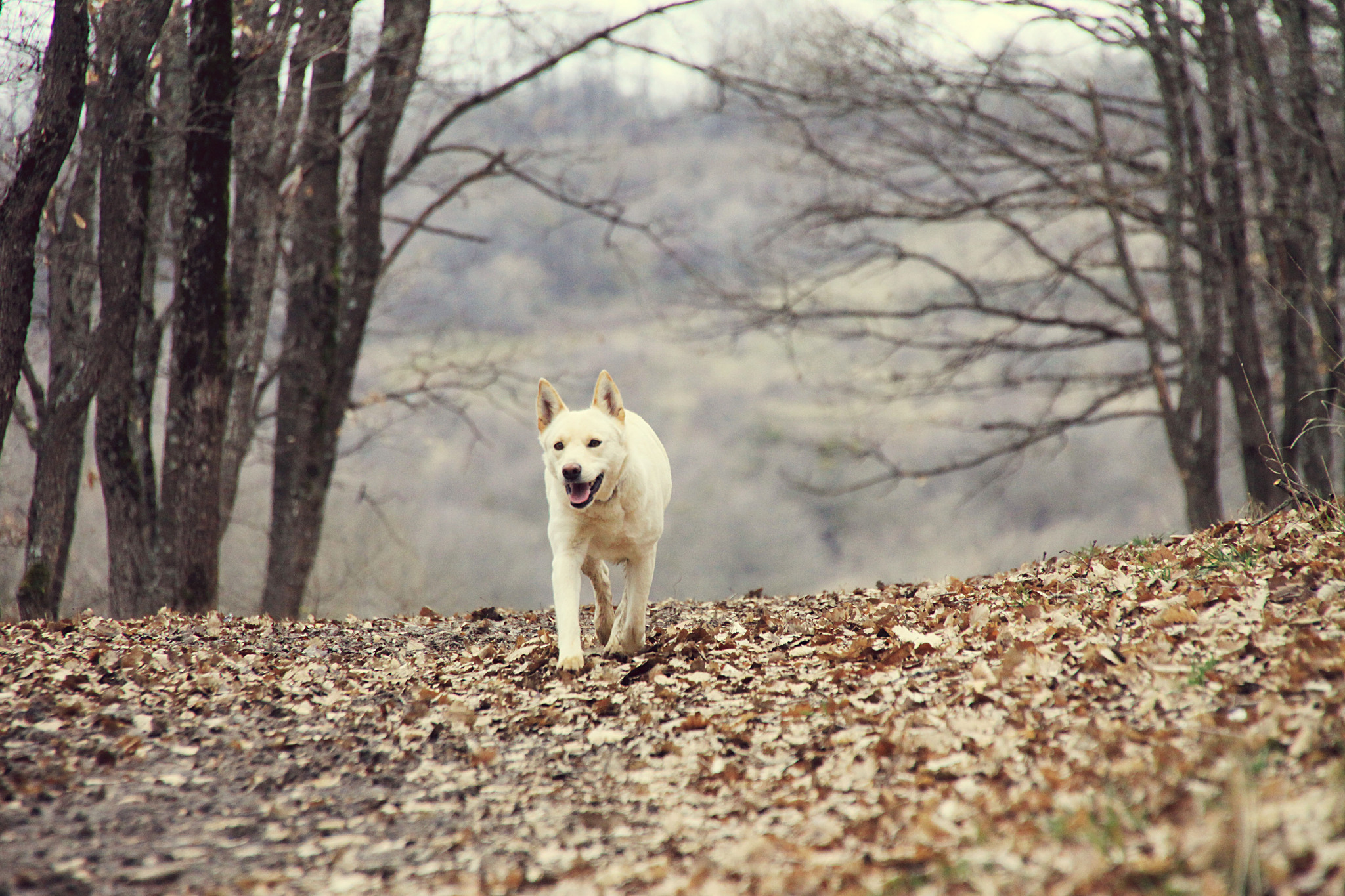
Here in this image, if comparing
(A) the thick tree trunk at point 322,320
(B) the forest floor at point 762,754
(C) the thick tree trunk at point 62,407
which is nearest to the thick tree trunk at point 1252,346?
(B) the forest floor at point 762,754

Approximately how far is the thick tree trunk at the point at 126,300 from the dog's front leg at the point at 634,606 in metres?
5.51

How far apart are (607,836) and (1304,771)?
2325 millimetres

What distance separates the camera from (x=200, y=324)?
8875mm

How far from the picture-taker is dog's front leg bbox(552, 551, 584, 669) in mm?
5734

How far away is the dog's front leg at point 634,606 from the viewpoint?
20.3 ft

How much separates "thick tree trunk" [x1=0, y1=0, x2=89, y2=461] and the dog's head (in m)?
3.83

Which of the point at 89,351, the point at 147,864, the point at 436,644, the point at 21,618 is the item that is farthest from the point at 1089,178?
the point at 21,618

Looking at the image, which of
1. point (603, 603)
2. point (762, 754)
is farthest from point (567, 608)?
point (762, 754)

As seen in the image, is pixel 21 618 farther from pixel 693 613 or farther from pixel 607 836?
pixel 607 836

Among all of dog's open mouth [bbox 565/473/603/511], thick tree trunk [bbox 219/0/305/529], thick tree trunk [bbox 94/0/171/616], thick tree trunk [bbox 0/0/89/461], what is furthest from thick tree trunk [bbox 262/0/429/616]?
dog's open mouth [bbox 565/473/603/511]

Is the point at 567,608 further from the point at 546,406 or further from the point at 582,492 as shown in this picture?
the point at 546,406

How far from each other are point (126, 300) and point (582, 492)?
5.51m

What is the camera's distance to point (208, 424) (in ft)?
29.5

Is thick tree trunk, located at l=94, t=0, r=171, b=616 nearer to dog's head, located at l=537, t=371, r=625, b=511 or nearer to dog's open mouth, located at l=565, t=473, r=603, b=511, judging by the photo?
dog's head, located at l=537, t=371, r=625, b=511
